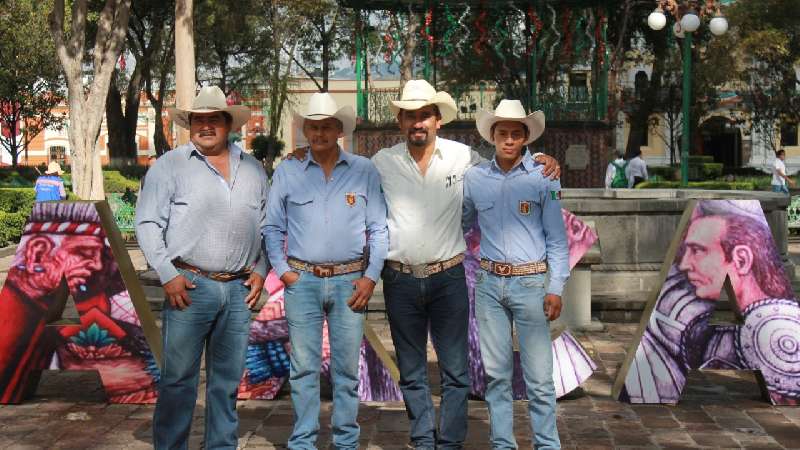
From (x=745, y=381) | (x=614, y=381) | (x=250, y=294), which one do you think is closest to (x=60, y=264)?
(x=250, y=294)

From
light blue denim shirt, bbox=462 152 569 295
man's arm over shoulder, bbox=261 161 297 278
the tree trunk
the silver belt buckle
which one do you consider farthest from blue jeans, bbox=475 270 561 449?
the tree trunk

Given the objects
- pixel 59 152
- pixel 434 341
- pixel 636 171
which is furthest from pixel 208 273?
pixel 59 152

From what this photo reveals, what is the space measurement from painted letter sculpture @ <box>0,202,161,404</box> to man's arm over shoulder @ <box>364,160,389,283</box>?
228 centimetres

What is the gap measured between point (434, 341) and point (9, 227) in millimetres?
16001

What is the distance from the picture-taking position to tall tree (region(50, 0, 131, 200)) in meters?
21.0

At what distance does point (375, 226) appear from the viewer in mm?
5582

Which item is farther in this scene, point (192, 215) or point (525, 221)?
point (525, 221)

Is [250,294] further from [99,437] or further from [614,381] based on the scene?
[614,381]

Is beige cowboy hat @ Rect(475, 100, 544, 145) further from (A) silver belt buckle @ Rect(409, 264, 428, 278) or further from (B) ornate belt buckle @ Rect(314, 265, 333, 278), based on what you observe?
(B) ornate belt buckle @ Rect(314, 265, 333, 278)

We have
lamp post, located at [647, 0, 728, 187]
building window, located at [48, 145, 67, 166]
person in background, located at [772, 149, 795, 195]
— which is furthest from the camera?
building window, located at [48, 145, 67, 166]

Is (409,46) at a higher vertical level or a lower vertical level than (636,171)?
higher

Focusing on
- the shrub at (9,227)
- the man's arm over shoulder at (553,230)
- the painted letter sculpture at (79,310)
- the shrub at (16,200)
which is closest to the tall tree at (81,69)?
the shrub at (16,200)

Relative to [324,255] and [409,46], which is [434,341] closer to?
[324,255]

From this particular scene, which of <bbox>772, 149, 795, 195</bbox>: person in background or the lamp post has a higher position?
the lamp post
